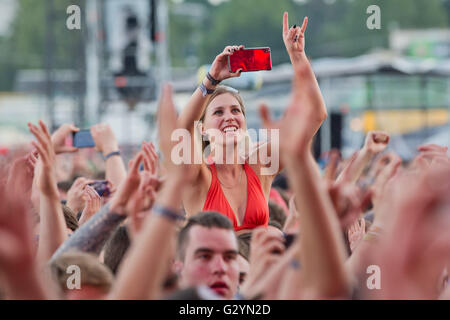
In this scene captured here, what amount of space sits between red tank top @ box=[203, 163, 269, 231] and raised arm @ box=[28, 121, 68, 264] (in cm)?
83

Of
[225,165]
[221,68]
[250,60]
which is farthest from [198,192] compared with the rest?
[250,60]

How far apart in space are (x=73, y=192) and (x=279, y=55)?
5063 centimetres

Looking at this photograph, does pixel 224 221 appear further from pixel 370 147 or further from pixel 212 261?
pixel 370 147

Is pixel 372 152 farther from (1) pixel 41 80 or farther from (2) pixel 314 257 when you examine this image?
(1) pixel 41 80

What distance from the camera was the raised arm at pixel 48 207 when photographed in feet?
8.30

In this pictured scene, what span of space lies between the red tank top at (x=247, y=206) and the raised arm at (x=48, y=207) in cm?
83

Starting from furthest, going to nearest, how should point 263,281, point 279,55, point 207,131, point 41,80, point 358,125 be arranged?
1. point 279,55
2. point 41,80
3. point 358,125
4. point 207,131
5. point 263,281

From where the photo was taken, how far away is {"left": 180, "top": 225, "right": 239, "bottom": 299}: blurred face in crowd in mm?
2141

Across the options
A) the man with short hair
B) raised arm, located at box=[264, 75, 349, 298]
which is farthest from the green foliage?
raised arm, located at box=[264, 75, 349, 298]

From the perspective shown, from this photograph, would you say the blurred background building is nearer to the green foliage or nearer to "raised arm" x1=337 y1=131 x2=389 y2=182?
"raised arm" x1=337 y1=131 x2=389 y2=182

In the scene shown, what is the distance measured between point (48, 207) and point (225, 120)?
42.9 inches
